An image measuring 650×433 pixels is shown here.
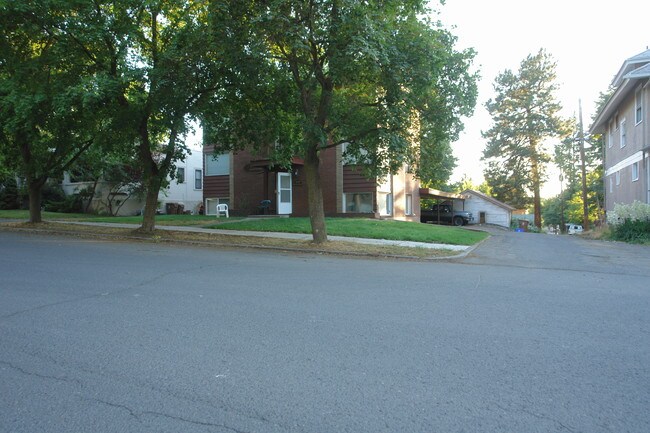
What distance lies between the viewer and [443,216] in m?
38.4

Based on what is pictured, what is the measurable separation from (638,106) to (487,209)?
26090 millimetres

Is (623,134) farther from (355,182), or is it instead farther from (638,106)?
(355,182)

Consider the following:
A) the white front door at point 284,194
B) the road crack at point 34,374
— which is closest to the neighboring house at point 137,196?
the white front door at point 284,194

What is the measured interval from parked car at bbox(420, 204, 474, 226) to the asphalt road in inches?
1168

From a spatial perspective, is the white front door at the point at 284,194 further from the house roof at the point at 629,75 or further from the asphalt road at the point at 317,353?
the asphalt road at the point at 317,353

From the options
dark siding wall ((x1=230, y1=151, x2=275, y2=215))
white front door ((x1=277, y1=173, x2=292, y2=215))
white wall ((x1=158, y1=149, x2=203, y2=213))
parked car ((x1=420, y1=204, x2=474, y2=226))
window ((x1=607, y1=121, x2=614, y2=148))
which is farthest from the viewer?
parked car ((x1=420, y1=204, x2=474, y2=226))

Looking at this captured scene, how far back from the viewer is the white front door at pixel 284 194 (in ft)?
86.7

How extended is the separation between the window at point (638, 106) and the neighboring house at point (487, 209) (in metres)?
23.8

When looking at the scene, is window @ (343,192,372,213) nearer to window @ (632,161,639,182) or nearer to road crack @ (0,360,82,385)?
window @ (632,161,639,182)

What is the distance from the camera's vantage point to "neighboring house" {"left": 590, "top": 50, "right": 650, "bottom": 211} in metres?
20.2

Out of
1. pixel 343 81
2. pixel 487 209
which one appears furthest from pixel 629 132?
pixel 487 209

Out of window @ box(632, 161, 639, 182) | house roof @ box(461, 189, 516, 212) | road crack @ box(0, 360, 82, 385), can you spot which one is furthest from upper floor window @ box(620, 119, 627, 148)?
road crack @ box(0, 360, 82, 385)

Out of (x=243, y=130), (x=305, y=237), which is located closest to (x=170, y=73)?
(x=243, y=130)

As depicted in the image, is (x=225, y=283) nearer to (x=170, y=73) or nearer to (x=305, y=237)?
(x=170, y=73)
